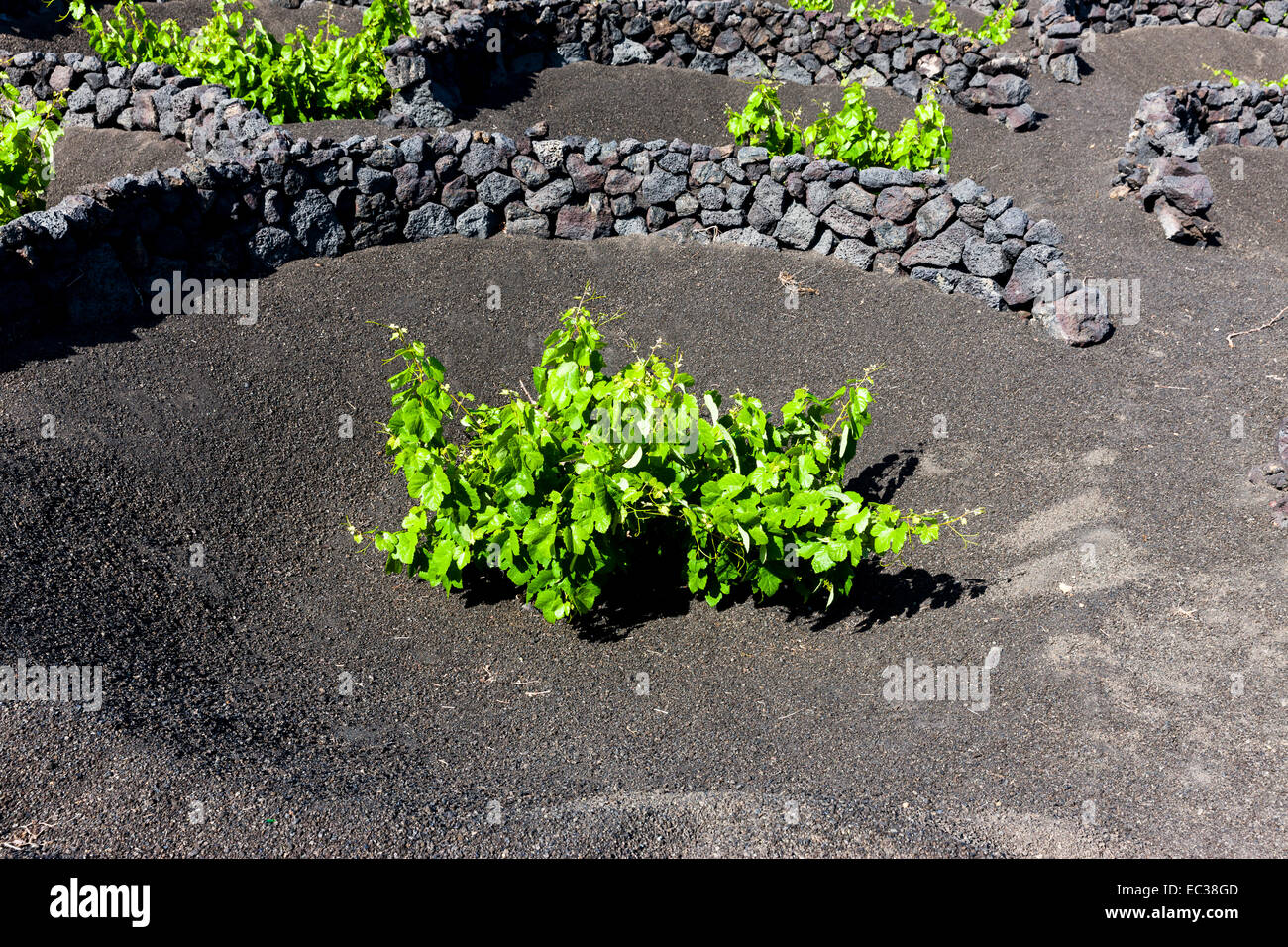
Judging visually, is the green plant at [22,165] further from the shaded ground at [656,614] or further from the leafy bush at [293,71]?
the leafy bush at [293,71]

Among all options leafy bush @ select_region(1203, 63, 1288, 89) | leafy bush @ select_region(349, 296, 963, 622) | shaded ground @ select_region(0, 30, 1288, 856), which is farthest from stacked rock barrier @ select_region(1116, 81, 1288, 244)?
leafy bush @ select_region(349, 296, 963, 622)

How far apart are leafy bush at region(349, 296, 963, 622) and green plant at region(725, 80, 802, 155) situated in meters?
5.24

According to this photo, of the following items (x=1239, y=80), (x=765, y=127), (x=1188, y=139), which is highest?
(x=1239, y=80)

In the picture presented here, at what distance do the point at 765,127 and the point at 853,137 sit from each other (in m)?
0.84

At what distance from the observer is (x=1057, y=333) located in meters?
8.00

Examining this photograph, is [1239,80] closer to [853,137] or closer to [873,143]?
[873,143]

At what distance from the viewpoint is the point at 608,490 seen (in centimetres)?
482

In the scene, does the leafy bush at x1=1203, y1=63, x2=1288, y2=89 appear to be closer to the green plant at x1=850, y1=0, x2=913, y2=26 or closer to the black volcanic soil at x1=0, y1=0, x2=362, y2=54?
the green plant at x1=850, y1=0, x2=913, y2=26

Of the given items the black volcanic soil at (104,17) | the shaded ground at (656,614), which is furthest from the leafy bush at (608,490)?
the black volcanic soil at (104,17)

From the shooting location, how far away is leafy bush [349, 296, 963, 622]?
4.79 meters

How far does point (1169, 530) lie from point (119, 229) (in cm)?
743

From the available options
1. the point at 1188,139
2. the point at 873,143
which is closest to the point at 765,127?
the point at 873,143
